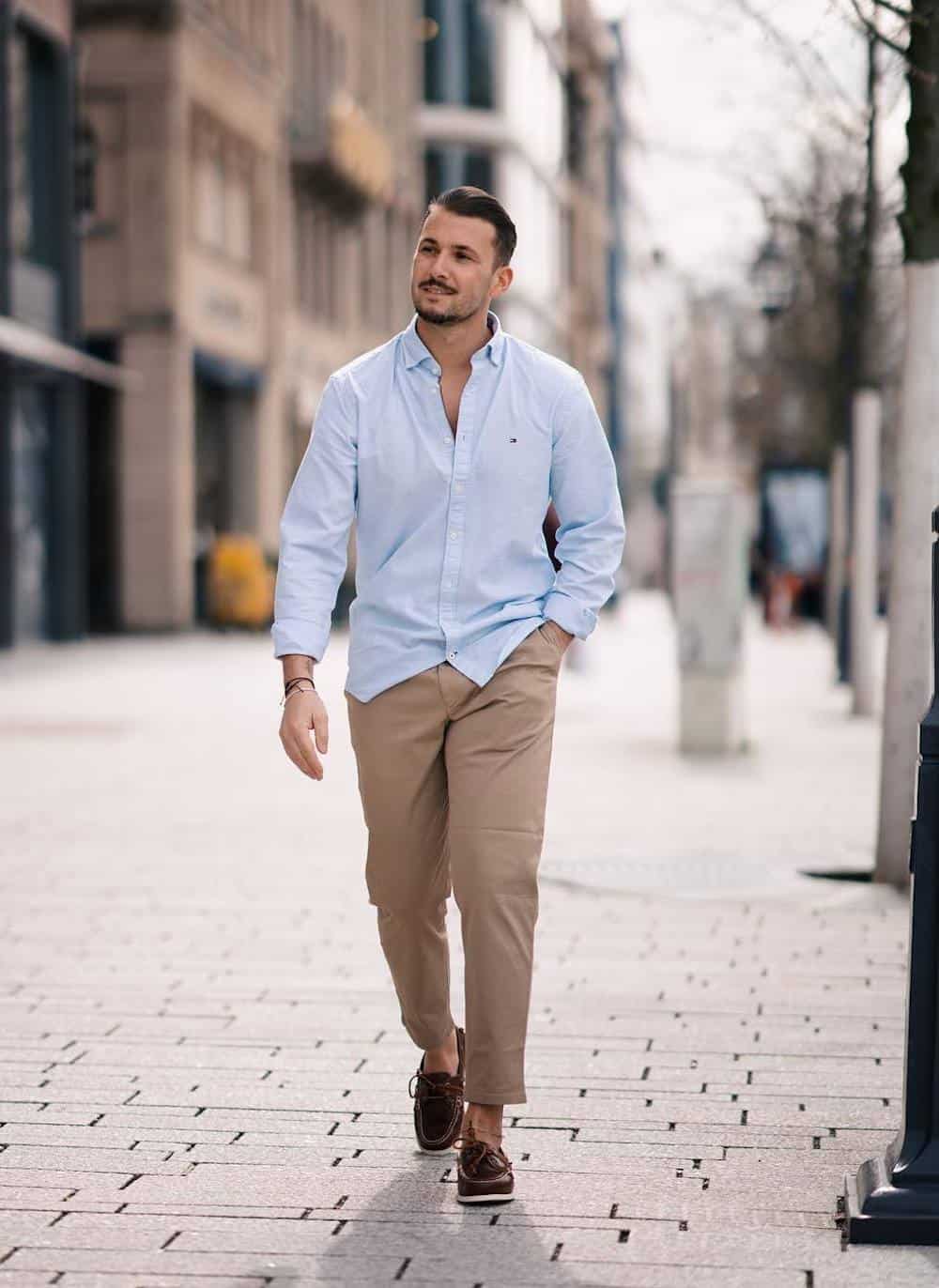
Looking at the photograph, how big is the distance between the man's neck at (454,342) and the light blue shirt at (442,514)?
24 mm

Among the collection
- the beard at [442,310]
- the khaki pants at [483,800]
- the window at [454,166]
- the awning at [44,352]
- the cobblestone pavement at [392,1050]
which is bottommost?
the cobblestone pavement at [392,1050]

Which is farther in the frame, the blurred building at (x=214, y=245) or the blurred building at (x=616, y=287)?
the blurred building at (x=616, y=287)

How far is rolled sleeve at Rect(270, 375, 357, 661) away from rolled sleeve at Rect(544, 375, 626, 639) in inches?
16.3

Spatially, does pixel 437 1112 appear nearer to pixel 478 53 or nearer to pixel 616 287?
pixel 478 53

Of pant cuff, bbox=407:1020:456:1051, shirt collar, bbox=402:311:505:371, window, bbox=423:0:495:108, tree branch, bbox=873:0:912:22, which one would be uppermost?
window, bbox=423:0:495:108

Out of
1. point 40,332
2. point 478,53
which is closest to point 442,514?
point 40,332

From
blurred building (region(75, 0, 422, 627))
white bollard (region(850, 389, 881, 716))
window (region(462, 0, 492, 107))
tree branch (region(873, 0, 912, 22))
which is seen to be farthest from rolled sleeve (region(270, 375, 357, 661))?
window (region(462, 0, 492, 107))

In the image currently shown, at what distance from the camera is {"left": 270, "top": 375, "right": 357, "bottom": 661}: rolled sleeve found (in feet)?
15.1

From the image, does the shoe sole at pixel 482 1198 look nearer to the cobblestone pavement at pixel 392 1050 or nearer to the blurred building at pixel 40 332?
the cobblestone pavement at pixel 392 1050

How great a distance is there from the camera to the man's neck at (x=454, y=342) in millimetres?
4625

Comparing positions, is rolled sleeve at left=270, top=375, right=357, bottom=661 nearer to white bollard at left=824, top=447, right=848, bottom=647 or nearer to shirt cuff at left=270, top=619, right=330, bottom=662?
shirt cuff at left=270, top=619, right=330, bottom=662

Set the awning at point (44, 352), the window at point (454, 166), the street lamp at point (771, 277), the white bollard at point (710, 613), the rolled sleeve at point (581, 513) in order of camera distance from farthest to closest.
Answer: the window at point (454, 166), the awning at point (44, 352), the street lamp at point (771, 277), the white bollard at point (710, 613), the rolled sleeve at point (581, 513)

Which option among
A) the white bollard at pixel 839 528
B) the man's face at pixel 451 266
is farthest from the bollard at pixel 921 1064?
the white bollard at pixel 839 528

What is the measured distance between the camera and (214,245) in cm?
3434
